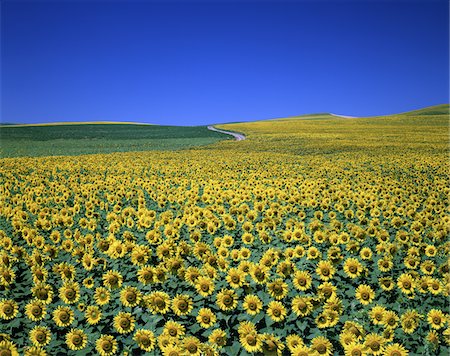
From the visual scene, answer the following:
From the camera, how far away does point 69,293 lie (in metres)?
4.70

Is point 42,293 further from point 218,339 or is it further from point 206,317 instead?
point 218,339

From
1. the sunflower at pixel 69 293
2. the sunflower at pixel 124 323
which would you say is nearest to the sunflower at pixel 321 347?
the sunflower at pixel 124 323

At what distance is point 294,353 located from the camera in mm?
3531

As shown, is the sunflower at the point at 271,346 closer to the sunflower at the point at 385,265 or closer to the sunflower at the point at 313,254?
the sunflower at the point at 313,254

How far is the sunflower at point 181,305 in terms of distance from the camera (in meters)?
4.20

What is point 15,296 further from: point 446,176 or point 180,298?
point 446,176

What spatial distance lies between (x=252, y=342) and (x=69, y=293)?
105 inches

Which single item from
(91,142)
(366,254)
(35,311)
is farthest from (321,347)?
(91,142)

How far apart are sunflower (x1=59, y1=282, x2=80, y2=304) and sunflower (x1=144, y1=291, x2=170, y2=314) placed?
1.19 meters

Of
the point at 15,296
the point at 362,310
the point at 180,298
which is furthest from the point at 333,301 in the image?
the point at 15,296

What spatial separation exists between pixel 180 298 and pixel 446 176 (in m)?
14.3

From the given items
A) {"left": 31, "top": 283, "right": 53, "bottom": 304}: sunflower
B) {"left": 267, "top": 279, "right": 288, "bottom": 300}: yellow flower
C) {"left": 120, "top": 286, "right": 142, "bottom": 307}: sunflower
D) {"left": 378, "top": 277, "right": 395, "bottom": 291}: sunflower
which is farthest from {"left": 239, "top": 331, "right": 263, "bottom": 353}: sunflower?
{"left": 31, "top": 283, "right": 53, "bottom": 304}: sunflower

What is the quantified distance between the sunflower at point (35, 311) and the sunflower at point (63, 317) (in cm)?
21

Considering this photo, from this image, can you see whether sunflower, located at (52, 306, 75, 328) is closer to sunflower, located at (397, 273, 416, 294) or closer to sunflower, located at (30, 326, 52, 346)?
sunflower, located at (30, 326, 52, 346)
